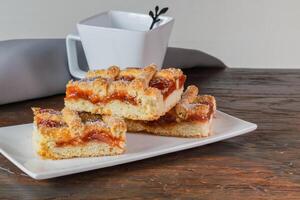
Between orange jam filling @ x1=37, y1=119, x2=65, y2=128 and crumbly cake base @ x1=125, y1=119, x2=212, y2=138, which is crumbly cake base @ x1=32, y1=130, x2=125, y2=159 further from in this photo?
crumbly cake base @ x1=125, y1=119, x2=212, y2=138

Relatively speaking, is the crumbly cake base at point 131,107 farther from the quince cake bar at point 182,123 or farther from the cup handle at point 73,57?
the cup handle at point 73,57

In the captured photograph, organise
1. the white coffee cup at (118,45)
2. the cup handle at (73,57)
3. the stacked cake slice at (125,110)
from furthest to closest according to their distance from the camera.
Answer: the cup handle at (73,57)
the white coffee cup at (118,45)
the stacked cake slice at (125,110)

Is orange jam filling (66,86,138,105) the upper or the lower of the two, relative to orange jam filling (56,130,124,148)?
upper

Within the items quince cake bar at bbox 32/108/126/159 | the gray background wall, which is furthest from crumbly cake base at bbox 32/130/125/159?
the gray background wall

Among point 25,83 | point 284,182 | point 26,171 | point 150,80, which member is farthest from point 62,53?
point 284,182

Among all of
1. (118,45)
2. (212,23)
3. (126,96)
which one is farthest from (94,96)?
(212,23)

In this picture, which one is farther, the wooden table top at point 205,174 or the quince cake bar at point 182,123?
the quince cake bar at point 182,123

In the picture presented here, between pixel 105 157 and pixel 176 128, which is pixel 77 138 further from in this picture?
pixel 176 128

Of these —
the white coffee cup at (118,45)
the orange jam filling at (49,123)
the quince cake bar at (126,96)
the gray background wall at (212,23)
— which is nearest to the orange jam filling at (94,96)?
the quince cake bar at (126,96)
